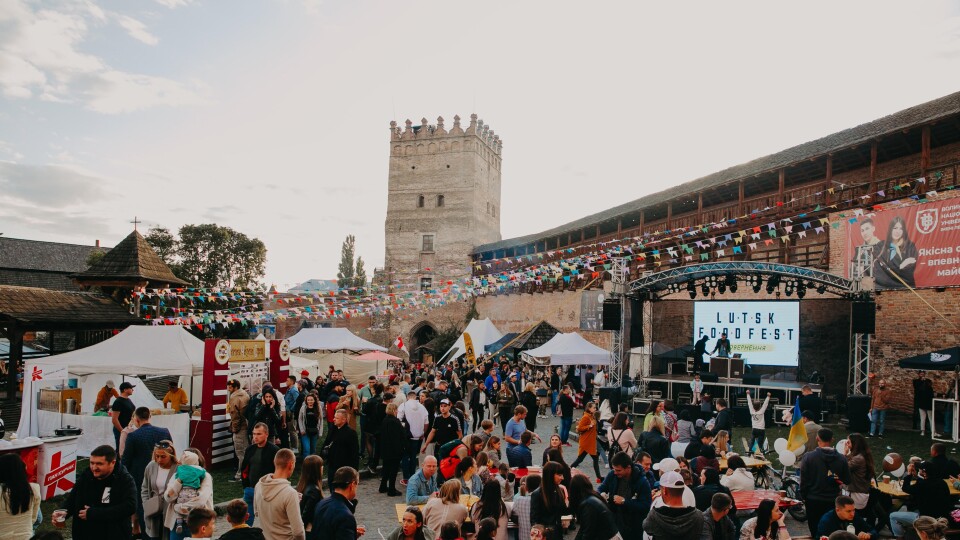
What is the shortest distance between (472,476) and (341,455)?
2162 millimetres

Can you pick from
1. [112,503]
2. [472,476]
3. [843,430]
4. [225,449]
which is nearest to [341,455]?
[472,476]

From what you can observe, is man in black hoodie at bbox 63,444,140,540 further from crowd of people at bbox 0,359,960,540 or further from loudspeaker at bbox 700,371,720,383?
loudspeaker at bbox 700,371,720,383

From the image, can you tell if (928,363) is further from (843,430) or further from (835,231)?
(835,231)

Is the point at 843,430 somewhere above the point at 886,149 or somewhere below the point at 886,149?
below

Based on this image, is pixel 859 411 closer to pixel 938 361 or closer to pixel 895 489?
pixel 938 361

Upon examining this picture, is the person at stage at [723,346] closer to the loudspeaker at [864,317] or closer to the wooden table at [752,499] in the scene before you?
the loudspeaker at [864,317]

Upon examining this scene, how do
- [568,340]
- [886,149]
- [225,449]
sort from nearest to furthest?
[225,449], [886,149], [568,340]

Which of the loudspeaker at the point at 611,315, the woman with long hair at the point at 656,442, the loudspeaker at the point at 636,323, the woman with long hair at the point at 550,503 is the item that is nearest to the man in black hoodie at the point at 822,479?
the woman with long hair at the point at 656,442

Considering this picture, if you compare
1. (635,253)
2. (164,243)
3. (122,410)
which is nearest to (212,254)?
(164,243)

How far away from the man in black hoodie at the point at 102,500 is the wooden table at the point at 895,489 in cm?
742

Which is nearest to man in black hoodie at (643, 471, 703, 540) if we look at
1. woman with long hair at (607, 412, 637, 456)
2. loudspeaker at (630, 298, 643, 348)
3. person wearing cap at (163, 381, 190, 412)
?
woman with long hair at (607, 412, 637, 456)

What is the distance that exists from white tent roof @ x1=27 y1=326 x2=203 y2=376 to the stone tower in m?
27.0

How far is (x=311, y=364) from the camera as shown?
62.0 feet

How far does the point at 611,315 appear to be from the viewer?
16.7 meters
